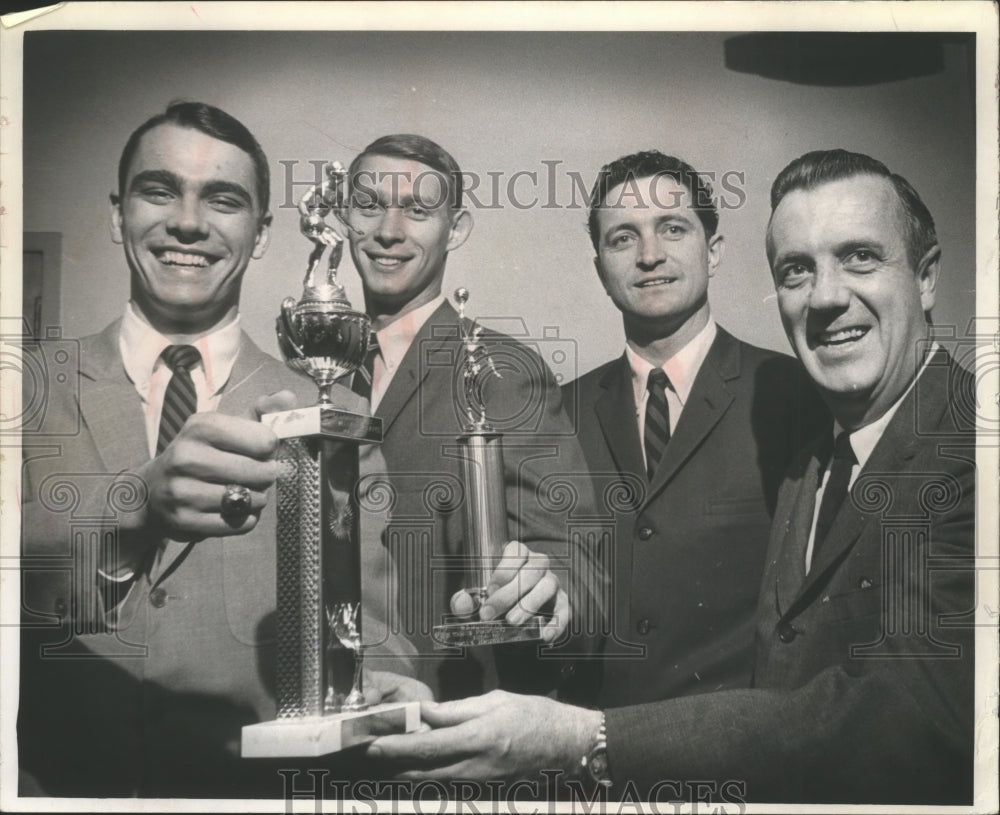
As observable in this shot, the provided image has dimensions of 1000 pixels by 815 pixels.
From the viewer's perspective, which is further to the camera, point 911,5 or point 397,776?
point 911,5

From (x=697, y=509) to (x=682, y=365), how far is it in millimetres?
492

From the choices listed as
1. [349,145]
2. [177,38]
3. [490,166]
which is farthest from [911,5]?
[177,38]

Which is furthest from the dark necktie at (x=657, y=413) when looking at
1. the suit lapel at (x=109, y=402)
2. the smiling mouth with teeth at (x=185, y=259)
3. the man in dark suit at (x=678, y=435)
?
the suit lapel at (x=109, y=402)

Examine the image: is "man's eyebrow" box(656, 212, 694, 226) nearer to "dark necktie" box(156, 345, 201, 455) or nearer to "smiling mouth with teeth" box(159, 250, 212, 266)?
"smiling mouth with teeth" box(159, 250, 212, 266)

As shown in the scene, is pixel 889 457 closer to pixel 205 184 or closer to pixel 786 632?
pixel 786 632

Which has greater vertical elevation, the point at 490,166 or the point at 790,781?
the point at 490,166

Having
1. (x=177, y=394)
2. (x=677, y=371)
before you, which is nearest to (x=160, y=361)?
(x=177, y=394)

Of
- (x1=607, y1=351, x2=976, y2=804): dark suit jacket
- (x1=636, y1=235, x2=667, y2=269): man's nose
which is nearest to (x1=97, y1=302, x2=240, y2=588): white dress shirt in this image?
(x1=636, y1=235, x2=667, y2=269): man's nose

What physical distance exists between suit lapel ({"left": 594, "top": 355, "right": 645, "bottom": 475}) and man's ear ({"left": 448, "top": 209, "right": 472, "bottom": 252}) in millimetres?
675

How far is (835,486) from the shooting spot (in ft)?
13.1

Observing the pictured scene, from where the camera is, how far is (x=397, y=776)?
12.7 feet

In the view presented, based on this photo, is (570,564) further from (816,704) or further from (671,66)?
(671,66)

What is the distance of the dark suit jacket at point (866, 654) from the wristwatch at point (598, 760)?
25 mm

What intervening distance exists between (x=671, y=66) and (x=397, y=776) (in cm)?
255
